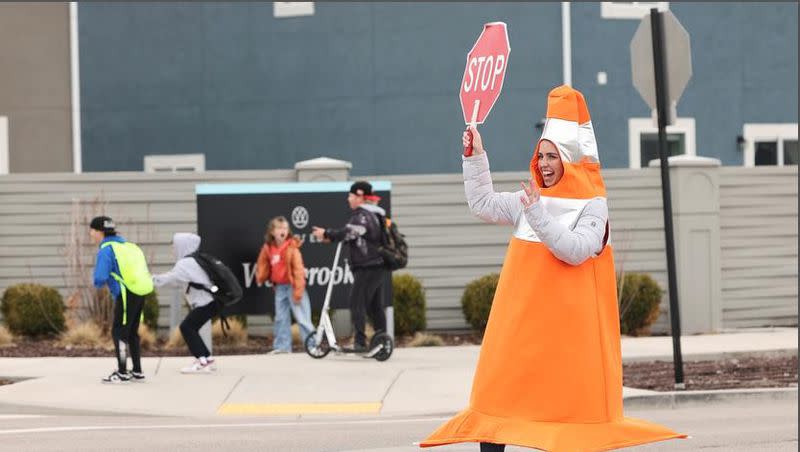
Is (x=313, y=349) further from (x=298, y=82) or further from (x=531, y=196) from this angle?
(x=298, y=82)

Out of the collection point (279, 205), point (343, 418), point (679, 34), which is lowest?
point (343, 418)

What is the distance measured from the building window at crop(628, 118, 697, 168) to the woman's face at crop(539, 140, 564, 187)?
16.4 m

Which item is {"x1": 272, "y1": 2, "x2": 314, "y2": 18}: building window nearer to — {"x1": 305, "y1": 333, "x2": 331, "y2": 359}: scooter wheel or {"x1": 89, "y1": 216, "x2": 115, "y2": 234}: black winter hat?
{"x1": 305, "y1": 333, "x2": 331, "y2": 359}: scooter wheel

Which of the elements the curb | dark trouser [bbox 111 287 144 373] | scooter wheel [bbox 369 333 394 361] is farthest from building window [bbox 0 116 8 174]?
the curb

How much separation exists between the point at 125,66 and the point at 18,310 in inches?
313

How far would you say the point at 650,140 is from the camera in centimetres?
2339

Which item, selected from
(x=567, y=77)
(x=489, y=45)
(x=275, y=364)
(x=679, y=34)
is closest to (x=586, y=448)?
(x=489, y=45)

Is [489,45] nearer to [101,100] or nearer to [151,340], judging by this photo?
[151,340]

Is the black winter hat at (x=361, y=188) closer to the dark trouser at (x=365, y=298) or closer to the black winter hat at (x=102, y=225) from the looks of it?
the dark trouser at (x=365, y=298)

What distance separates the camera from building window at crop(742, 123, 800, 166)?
23.7 meters

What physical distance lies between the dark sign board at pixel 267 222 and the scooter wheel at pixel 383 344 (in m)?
1.20

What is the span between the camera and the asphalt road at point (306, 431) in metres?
9.45

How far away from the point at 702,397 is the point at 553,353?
229 inches

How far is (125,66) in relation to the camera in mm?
24266
